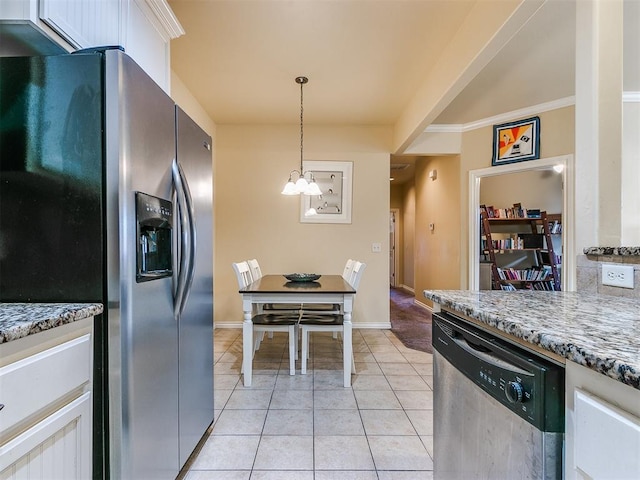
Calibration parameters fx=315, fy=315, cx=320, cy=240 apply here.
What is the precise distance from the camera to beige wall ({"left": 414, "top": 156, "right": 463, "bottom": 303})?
436 centimetres

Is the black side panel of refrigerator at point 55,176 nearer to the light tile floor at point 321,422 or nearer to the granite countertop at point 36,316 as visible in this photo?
the granite countertop at point 36,316

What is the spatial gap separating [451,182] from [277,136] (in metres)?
2.51

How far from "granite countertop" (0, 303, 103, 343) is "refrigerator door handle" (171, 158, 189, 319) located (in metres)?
0.36

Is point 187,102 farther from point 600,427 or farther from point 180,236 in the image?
point 600,427

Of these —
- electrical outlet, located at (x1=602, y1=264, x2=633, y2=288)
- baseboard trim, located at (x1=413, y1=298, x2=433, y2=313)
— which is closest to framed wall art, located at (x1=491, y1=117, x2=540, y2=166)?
baseboard trim, located at (x1=413, y1=298, x2=433, y2=313)

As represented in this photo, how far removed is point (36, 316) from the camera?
823 millimetres

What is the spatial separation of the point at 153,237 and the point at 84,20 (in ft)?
2.97

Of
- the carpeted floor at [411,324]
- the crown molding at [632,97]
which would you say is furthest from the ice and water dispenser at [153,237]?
the crown molding at [632,97]

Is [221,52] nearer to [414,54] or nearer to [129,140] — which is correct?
[414,54]

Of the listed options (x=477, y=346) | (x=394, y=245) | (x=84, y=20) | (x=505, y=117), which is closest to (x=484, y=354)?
(x=477, y=346)

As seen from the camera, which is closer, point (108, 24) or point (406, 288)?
point (108, 24)

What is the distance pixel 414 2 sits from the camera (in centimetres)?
202

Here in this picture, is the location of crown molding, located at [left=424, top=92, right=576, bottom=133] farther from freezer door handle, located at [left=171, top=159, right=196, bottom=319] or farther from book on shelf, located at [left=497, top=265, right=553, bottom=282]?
freezer door handle, located at [left=171, top=159, right=196, bottom=319]

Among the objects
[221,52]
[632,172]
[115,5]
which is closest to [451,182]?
[632,172]
